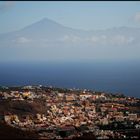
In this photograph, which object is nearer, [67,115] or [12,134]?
[12,134]

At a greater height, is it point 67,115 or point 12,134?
point 67,115

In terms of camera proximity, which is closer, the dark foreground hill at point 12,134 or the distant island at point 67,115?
the dark foreground hill at point 12,134

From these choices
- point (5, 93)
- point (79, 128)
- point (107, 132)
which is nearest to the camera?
point (107, 132)

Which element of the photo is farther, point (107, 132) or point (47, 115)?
point (47, 115)

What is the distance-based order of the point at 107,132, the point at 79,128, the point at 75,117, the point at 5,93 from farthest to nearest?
the point at 5,93 → the point at 75,117 → the point at 79,128 → the point at 107,132

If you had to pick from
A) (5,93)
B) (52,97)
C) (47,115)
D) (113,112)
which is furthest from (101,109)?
(5,93)

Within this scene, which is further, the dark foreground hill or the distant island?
the distant island

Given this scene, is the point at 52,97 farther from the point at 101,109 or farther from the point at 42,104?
the point at 101,109
